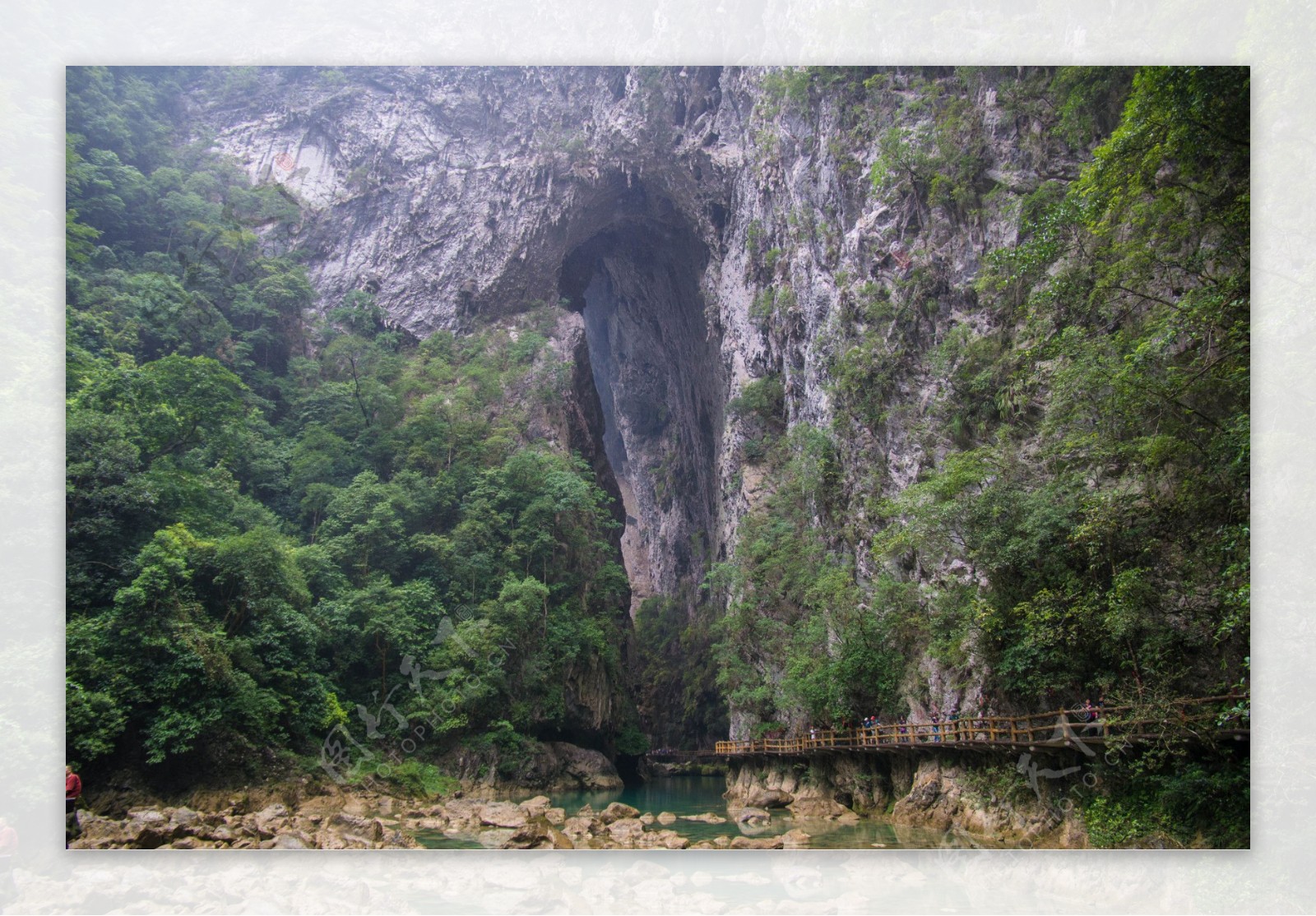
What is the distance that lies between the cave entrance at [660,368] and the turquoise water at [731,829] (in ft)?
34.7

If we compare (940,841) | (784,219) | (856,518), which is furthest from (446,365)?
(940,841)

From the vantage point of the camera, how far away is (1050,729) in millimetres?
7699

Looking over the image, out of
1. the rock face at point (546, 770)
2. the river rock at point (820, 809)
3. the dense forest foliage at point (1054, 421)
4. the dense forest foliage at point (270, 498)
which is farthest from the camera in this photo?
the rock face at point (546, 770)

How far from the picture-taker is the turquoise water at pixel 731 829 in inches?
325

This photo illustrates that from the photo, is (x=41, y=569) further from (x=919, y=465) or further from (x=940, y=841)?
(x=919, y=465)

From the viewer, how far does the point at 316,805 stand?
428 inches

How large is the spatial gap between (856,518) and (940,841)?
6.38m

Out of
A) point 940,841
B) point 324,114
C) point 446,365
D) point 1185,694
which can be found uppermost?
point 324,114

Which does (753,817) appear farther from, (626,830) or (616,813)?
(626,830)

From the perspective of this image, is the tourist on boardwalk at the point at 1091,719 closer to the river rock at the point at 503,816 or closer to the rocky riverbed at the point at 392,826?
the rocky riverbed at the point at 392,826

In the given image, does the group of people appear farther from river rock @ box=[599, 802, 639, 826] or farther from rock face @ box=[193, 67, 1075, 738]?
rock face @ box=[193, 67, 1075, 738]

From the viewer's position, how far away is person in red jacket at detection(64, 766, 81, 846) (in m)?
7.09

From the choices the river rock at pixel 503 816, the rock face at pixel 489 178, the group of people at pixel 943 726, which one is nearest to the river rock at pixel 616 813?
the river rock at pixel 503 816

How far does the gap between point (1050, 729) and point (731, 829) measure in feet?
16.5
